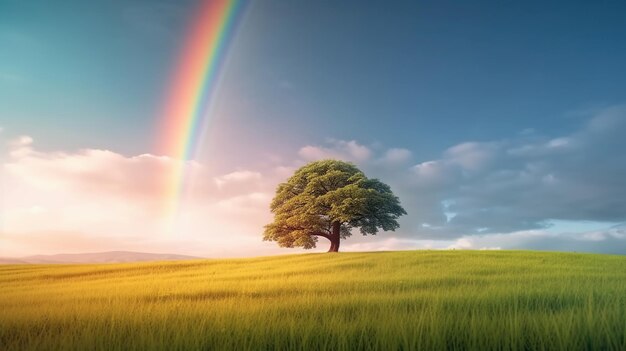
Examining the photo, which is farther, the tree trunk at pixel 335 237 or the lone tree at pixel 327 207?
the tree trunk at pixel 335 237


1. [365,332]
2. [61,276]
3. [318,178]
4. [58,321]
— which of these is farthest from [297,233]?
[365,332]

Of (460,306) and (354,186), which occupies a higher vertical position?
(354,186)

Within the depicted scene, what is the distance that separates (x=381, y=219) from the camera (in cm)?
3994

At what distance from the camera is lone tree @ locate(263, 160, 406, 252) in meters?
38.3

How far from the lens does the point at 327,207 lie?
1570 inches

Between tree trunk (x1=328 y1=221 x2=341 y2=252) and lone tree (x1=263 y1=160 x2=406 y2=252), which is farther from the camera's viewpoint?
tree trunk (x1=328 y1=221 x2=341 y2=252)

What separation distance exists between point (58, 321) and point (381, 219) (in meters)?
33.9

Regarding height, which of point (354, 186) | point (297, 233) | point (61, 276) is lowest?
point (61, 276)

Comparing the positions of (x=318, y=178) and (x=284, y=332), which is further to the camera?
(x=318, y=178)

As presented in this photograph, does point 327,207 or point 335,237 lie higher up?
point 327,207

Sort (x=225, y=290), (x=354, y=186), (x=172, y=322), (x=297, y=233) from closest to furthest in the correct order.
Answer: (x=172, y=322) → (x=225, y=290) → (x=354, y=186) → (x=297, y=233)

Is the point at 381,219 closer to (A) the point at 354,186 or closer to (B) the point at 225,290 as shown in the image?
(A) the point at 354,186

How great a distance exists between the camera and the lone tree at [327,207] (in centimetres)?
3828

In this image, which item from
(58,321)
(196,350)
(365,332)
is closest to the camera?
(196,350)
